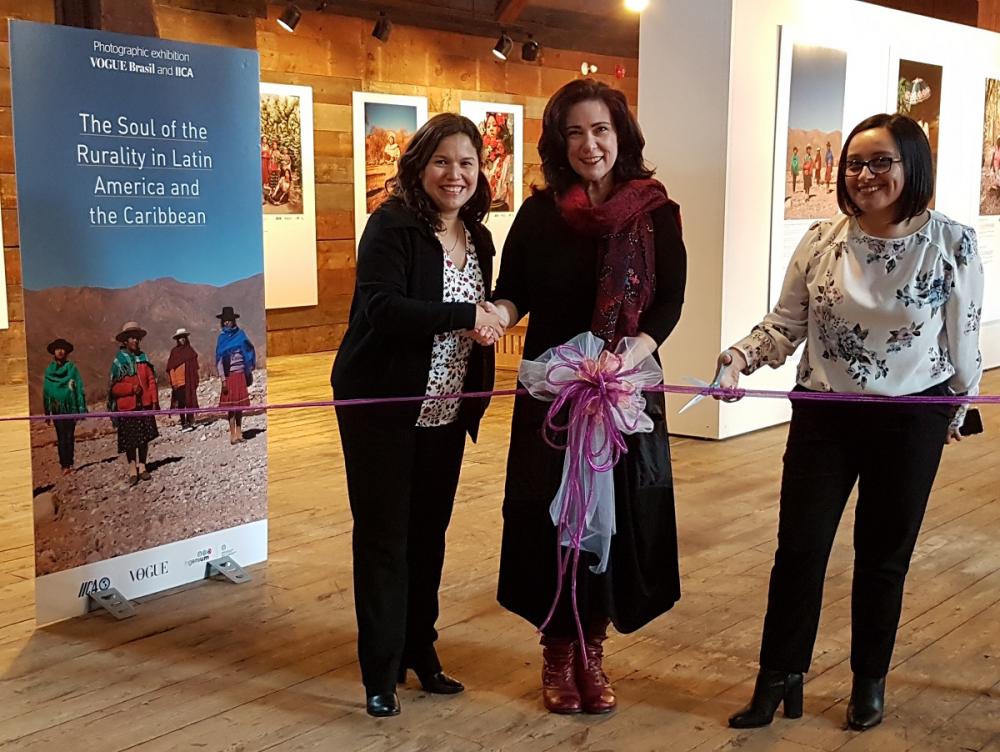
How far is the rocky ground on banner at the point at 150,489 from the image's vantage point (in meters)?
3.48

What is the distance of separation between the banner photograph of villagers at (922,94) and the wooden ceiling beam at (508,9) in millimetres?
4412

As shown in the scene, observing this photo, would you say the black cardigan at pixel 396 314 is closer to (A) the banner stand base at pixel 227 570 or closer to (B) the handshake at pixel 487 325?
(B) the handshake at pixel 487 325

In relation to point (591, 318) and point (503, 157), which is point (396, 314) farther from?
point (503, 157)

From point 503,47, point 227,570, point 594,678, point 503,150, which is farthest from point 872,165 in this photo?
point 503,150

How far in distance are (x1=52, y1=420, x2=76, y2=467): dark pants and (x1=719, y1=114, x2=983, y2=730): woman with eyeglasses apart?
2.02 meters

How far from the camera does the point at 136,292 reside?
3586mm

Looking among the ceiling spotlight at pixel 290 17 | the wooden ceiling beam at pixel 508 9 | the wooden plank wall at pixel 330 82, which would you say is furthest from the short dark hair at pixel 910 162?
the wooden ceiling beam at pixel 508 9

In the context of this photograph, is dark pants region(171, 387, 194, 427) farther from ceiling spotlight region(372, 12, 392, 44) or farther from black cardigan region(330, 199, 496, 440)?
ceiling spotlight region(372, 12, 392, 44)

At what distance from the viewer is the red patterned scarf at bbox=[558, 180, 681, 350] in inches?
103


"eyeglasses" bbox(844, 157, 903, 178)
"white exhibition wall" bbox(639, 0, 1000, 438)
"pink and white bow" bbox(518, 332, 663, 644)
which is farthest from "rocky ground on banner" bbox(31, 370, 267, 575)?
"white exhibition wall" bbox(639, 0, 1000, 438)

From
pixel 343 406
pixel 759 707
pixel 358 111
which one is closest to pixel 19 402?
pixel 358 111

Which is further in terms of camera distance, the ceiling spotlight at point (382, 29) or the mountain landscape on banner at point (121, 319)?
the ceiling spotlight at point (382, 29)

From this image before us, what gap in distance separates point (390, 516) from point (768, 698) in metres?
1.05

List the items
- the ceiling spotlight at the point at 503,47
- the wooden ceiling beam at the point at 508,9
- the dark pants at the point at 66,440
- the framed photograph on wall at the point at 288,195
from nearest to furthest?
the dark pants at the point at 66,440
the framed photograph on wall at the point at 288,195
the ceiling spotlight at the point at 503,47
the wooden ceiling beam at the point at 508,9
